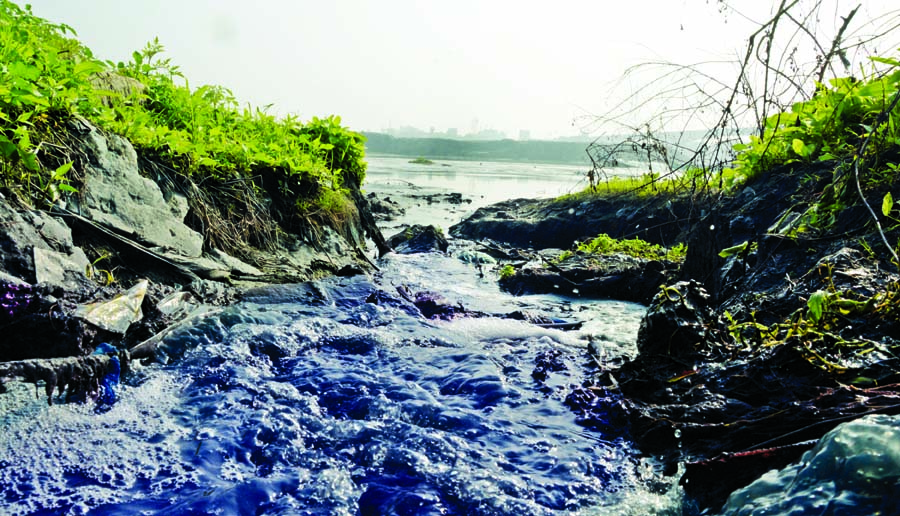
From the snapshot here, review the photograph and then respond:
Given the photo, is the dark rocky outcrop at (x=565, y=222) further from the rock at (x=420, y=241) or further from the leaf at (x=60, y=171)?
the leaf at (x=60, y=171)

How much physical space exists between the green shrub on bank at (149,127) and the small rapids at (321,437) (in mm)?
1959

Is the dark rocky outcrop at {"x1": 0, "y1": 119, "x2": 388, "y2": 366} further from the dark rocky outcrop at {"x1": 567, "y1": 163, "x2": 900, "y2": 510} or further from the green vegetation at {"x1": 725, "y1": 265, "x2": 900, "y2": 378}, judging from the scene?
the green vegetation at {"x1": 725, "y1": 265, "x2": 900, "y2": 378}

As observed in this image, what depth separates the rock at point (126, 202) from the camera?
189 inches

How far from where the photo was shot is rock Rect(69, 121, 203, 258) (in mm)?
4793

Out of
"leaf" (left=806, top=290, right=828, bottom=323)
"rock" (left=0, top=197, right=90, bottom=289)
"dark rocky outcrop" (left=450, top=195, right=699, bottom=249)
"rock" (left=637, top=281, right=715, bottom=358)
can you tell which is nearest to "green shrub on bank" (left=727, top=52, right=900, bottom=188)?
"rock" (left=637, top=281, right=715, bottom=358)

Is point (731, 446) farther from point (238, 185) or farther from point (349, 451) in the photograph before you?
point (238, 185)

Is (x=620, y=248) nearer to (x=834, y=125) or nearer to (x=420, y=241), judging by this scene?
(x=420, y=241)

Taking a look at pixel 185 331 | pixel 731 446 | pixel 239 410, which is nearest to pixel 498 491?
pixel 731 446

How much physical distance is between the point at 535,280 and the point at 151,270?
5.57 metres

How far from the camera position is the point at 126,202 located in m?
5.09

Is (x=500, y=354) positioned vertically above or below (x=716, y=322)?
below

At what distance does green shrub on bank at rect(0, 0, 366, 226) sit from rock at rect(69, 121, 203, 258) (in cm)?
24

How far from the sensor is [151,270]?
16.2 ft

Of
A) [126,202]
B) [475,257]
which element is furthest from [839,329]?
[475,257]
